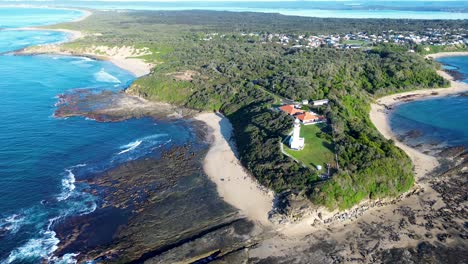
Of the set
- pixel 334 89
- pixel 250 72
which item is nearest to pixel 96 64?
pixel 250 72

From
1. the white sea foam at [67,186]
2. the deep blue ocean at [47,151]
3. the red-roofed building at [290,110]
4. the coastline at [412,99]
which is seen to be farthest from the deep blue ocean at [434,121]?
the white sea foam at [67,186]

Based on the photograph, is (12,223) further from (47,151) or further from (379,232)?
(379,232)

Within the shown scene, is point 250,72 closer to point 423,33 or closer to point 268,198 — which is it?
point 268,198

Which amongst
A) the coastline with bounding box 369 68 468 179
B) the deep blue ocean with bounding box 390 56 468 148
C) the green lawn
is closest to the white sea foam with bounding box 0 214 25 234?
the green lawn

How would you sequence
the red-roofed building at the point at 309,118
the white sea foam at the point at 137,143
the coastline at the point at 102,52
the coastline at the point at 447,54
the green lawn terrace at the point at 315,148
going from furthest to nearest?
the coastline at the point at 447,54 < the coastline at the point at 102,52 < the red-roofed building at the point at 309,118 < the white sea foam at the point at 137,143 < the green lawn terrace at the point at 315,148

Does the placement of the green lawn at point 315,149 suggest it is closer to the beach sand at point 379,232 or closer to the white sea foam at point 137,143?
the beach sand at point 379,232
